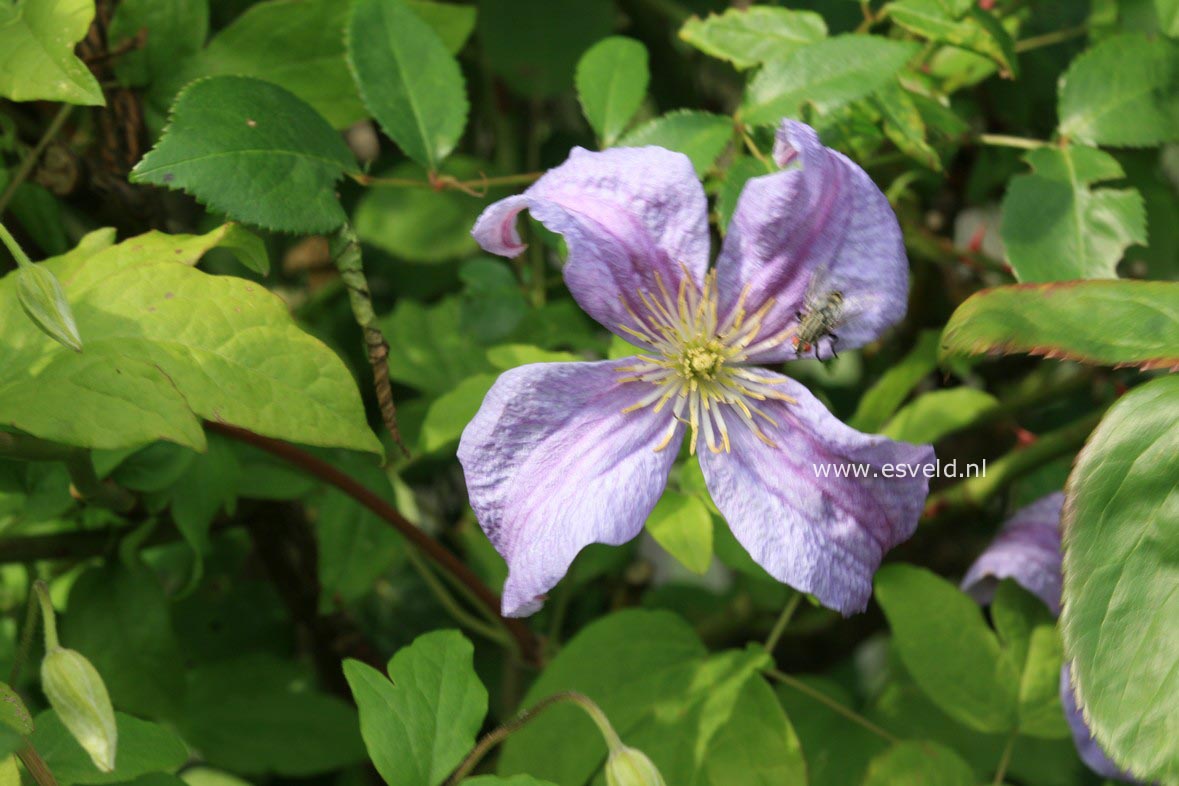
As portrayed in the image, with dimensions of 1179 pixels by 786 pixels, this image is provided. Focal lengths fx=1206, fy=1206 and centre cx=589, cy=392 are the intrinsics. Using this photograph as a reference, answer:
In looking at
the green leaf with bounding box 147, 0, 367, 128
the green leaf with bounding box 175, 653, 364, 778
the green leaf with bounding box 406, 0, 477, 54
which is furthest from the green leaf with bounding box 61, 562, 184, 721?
the green leaf with bounding box 406, 0, 477, 54

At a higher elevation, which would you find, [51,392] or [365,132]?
[51,392]

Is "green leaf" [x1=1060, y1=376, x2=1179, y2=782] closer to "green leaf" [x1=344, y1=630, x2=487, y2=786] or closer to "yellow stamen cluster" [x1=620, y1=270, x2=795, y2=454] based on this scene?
"yellow stamen cluster" [x1=620, y1=270, x2=795, y2=454]

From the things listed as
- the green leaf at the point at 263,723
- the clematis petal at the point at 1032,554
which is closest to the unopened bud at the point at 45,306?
the green leaf at the point at 263,723

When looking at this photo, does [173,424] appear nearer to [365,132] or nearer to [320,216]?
[320,216]

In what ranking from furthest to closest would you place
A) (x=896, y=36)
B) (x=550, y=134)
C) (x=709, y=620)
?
1. (x=550, y=134)
2. (x=709, y=620)
3. (x=896, y=36)

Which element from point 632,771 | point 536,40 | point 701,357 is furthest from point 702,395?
point 536,40

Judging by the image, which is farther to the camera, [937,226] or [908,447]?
[937,226]

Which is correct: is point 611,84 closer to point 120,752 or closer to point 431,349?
point 431,349

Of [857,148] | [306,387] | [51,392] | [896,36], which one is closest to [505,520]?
[306,387]
